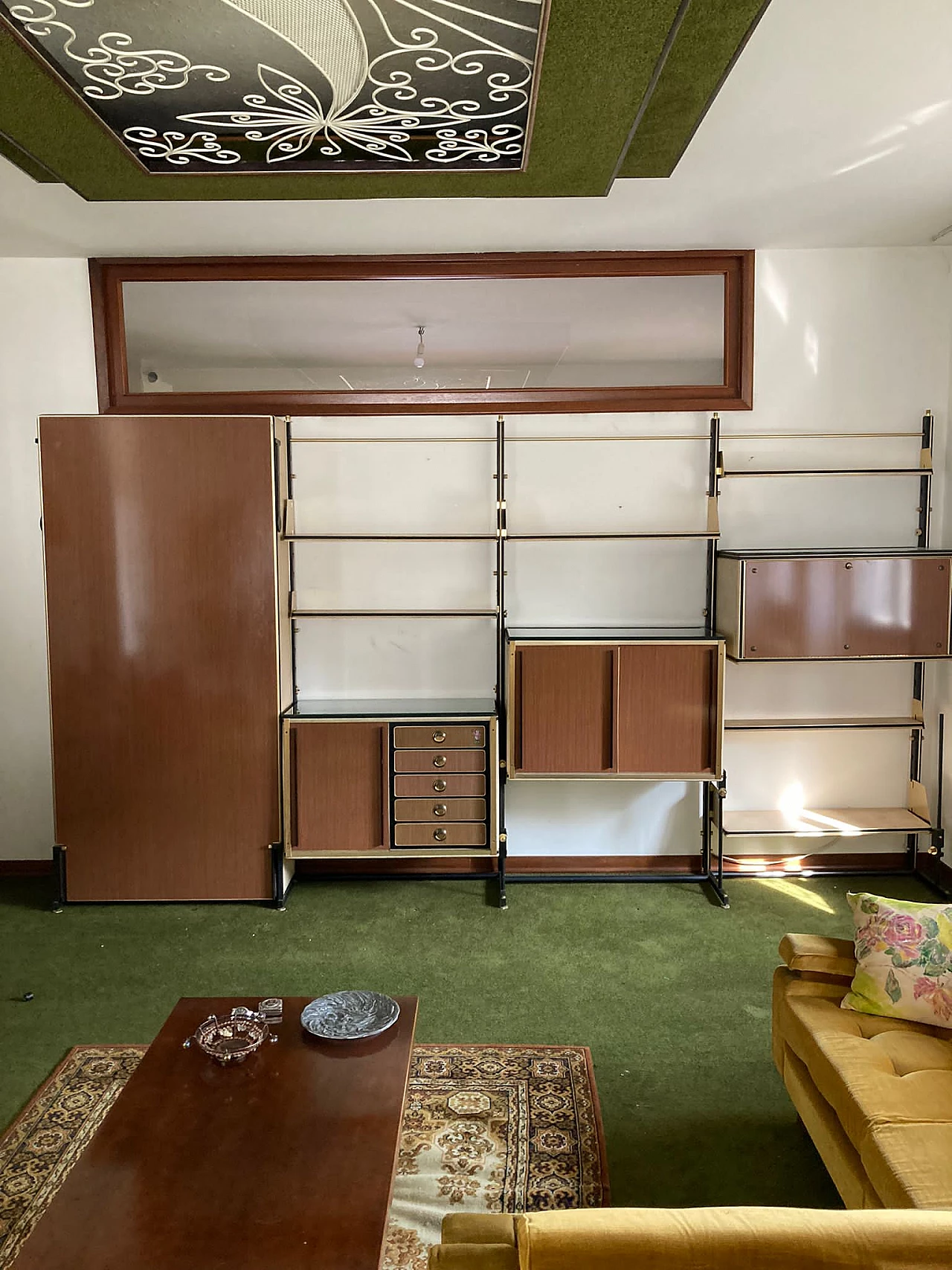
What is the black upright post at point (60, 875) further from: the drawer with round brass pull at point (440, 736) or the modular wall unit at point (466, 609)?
the drawer with round brass pull at point (440, 736)

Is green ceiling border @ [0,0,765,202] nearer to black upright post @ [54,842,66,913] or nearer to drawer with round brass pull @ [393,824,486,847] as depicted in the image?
drawer with round brass pull @ [393,824,486,847]

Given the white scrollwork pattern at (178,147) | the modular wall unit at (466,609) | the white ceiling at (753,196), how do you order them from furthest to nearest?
the modular wall unit at (466,609) < the white scrollwork pattern at (178,147) < the white ceiling at (753,196)

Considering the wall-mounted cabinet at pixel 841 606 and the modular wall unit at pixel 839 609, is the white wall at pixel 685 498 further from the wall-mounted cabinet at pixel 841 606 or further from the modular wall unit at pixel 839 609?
the wall-mounted cabinet at pixel 841 606

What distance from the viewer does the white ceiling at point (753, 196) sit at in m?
2.21

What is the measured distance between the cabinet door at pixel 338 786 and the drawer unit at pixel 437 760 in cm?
7

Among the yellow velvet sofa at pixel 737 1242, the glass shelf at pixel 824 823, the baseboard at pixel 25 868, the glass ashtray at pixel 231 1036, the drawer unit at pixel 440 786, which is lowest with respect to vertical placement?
the baseboard at pixel 25 868

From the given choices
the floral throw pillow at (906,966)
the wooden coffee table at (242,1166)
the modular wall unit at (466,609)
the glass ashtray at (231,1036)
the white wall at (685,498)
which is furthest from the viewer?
the white wall at (685,498)

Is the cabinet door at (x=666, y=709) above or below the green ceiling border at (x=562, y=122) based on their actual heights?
below

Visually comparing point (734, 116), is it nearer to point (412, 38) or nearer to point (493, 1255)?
point (412, 38)

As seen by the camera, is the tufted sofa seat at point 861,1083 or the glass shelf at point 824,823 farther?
the glass shelf at point 824,823

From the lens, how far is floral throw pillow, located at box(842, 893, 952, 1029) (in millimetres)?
2074

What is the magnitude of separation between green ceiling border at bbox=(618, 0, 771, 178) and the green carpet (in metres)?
2.63

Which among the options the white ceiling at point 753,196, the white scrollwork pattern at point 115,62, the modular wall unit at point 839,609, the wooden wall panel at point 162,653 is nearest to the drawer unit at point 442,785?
the wooden wall panel at point 162,653

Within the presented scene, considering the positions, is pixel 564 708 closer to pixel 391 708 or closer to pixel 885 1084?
pixel 391 708
